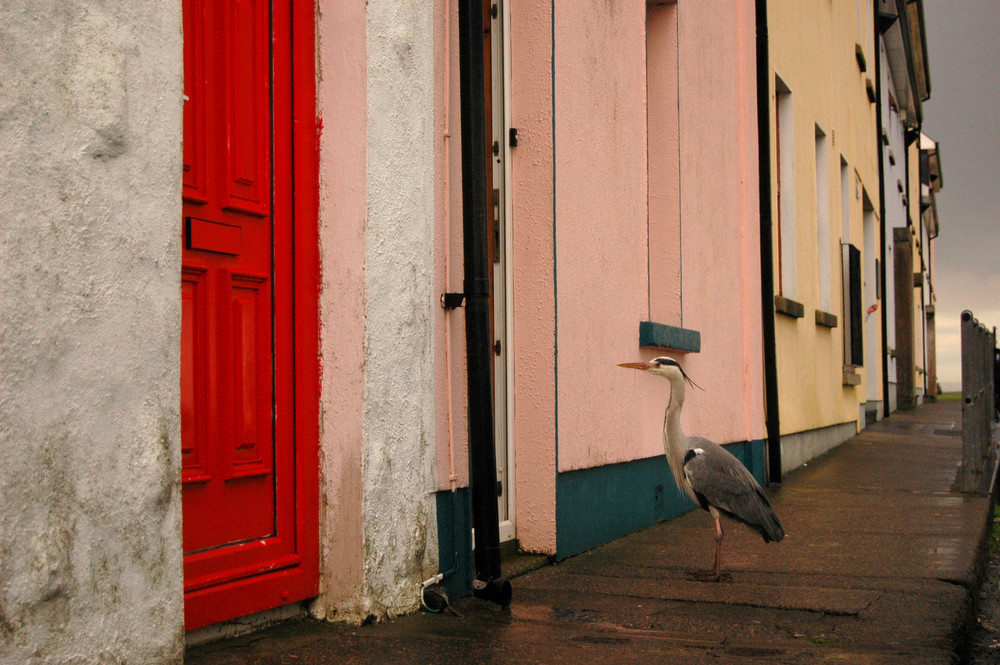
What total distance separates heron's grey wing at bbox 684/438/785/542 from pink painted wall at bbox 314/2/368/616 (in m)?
2.38

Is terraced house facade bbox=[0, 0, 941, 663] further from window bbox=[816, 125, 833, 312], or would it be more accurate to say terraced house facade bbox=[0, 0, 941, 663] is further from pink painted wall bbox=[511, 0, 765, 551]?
window bbox=[816, 125, 833, 312]

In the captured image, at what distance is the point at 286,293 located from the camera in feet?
13.0

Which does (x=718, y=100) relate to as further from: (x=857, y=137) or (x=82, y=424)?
(x=857, y=137)

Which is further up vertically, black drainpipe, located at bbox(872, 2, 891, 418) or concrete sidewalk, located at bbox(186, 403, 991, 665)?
black drainpipe, located at bbox(872, 2, 891, 418)

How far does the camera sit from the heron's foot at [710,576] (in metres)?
5.38

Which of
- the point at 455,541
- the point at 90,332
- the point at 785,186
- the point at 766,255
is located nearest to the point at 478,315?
the point at 455,541

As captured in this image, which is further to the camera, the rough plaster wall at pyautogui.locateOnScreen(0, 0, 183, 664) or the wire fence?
the wire fence

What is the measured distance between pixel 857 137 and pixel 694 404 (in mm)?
11135

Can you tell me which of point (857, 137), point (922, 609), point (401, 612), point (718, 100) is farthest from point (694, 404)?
point (857, 137)

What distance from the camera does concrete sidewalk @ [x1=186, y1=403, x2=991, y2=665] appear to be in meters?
3.77

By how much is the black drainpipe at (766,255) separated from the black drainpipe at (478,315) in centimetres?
592

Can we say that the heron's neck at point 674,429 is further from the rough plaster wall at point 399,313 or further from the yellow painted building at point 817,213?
the yellow painted building at point 817,213

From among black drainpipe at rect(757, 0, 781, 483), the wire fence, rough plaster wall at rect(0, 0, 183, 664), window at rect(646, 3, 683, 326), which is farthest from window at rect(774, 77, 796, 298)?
rough plaster wall at rect(0, 0, 183, 664)

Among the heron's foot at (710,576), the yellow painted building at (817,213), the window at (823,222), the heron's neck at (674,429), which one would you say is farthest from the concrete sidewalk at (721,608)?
the window at (823,222)
